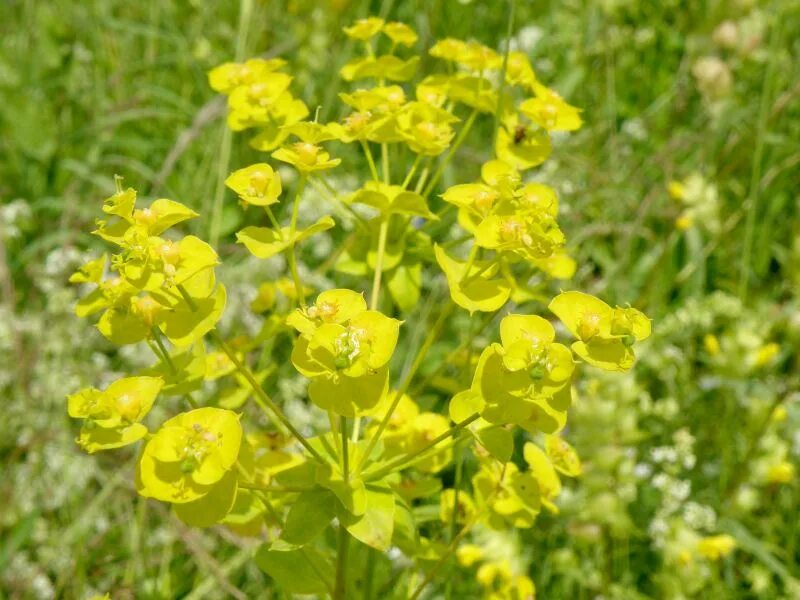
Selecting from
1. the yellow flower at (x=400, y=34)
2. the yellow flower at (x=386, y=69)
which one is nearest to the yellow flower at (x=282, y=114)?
the yellow flower at (x=386, y=69)

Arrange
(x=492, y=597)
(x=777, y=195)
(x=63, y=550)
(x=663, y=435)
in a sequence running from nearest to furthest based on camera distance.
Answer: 1. (x=492, y=597)
2. (x=63, y=550)
3. (x=663, y=435)
4. (x=777, y=195)

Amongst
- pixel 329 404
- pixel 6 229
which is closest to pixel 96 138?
pixel 6 229

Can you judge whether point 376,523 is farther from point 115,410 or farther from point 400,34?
point 400,34

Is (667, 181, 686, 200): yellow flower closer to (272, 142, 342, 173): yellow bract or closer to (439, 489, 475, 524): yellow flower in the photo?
(439, 489, 475, 524): yellow flower

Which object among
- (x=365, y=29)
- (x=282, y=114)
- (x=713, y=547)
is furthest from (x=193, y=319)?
(x=713, y=547)

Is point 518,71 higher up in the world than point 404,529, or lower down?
higher up

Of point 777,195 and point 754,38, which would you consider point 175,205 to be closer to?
point 777,195

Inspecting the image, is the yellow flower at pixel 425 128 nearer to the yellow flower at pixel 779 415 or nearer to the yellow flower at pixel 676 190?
the yellow flower at pixel 779 415
